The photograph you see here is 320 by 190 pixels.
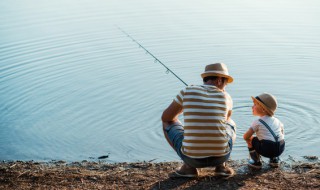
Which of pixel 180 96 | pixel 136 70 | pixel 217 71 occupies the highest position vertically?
pixel 217 71

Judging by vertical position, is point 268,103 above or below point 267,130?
above

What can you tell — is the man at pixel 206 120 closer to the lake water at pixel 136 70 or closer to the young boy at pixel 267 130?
the young boy at pixel 267 130

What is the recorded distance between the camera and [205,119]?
410cm

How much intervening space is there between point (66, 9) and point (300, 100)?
35.0 feet

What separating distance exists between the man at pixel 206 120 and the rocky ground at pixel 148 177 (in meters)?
0.28

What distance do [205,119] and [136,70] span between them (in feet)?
17.7

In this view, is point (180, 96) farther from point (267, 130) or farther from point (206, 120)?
point (267, 130)

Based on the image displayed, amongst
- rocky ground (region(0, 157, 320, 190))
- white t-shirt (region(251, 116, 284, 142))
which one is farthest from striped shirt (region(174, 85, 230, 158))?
white t-shirt (region(251, 116, 284, 142))

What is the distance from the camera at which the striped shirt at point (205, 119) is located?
13.4ft

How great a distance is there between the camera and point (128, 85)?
27.9 feet

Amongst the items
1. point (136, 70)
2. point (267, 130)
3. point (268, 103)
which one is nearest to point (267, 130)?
point (267, 130)

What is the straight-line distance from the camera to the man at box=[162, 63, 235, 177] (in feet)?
13.4

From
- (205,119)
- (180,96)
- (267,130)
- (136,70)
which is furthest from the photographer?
(136,70)

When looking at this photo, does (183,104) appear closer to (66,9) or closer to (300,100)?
(300,100)
